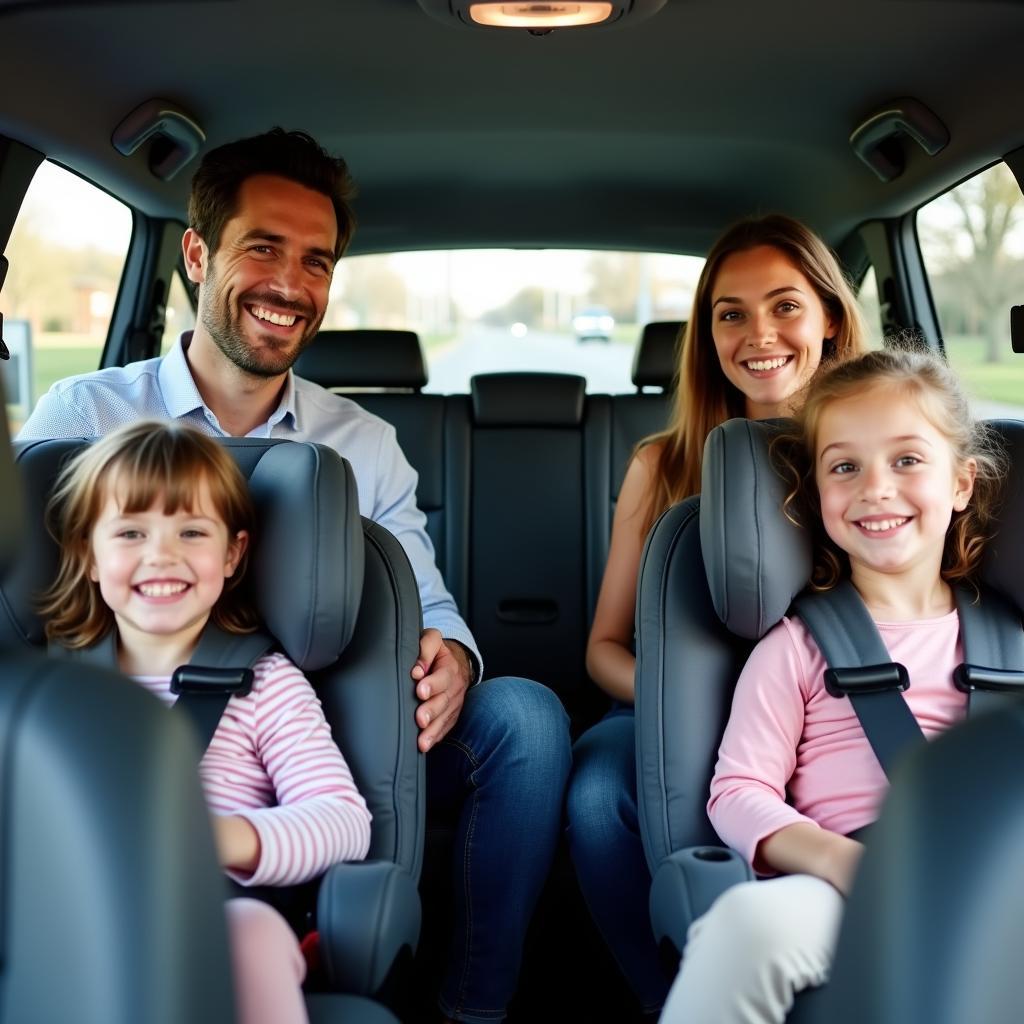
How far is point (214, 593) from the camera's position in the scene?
1868mm

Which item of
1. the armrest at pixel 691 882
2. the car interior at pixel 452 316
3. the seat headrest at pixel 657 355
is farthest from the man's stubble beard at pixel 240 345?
the armrest at pixel 691 882

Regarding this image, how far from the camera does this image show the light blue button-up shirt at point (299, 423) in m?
2.56

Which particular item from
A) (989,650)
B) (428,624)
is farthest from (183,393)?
(989,650)

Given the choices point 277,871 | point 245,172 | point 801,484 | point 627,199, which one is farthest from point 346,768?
point 627,199

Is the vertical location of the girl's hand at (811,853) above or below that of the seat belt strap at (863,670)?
A: below

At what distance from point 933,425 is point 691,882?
83 cm

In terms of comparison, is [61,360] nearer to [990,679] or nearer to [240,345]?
[240,345]

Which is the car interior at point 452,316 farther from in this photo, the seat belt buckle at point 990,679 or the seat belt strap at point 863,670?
the seat belt buckle at point 990,679

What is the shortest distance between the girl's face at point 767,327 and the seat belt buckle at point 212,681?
1272mm

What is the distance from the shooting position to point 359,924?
1.59 meters

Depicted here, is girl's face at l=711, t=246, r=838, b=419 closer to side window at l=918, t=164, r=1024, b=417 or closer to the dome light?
side window at l=918, t=164, r=1024, b=417

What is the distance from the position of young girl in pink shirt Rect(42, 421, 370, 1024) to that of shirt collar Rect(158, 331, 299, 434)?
2.39 ft

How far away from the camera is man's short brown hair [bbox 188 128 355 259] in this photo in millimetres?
2779

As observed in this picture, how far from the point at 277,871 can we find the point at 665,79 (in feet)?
6.76
